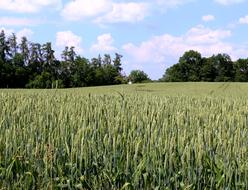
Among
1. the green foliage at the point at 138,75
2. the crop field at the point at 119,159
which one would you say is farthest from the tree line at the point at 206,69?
the crop field at the point at 119,159

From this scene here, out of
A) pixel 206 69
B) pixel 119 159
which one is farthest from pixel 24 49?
pixel 119 159

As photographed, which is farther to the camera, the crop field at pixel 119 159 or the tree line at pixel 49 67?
→ the tree line at pixel 49 67

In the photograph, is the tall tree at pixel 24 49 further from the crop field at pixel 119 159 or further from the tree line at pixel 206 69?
the crop field at pixel 119 159

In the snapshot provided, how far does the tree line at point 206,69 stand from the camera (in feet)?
254

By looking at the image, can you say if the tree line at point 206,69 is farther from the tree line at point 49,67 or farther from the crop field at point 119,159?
the crop field at point 119,159

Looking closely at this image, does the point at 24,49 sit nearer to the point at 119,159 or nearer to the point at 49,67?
the point at 49,67

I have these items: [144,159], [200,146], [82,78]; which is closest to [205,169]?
[200,146]

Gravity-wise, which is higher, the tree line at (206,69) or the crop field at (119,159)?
the tree line at (206,69)

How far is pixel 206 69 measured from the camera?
78250mm

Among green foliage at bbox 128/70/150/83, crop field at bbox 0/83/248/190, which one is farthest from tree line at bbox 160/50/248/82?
crop field at bbox 0/83/248/190

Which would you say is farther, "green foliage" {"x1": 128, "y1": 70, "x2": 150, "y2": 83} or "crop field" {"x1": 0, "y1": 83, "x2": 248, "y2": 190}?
"green foliage" {"x1": 128, "y1": 70, "x2": 150, "y2": 83}

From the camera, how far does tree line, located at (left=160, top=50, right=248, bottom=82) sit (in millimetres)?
77375

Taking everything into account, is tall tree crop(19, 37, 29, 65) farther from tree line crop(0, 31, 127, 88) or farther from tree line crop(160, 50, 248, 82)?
tree line crop(160, 50, 248, 82)

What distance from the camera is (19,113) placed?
402 centimetres
